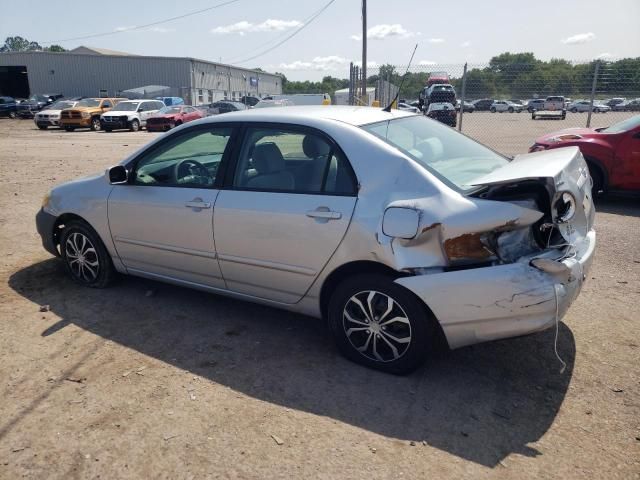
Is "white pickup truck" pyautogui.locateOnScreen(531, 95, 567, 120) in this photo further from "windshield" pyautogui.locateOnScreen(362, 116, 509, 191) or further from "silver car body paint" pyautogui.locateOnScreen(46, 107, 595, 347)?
"silver car body paint" pyautogui.locateOnScreen(46, 107, 595, 347)

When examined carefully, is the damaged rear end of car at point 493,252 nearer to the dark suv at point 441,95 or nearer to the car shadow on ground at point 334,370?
the car shadow on ground at point 334,370

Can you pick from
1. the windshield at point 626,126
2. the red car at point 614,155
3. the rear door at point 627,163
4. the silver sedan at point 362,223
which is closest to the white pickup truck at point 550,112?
the windshield at point 626,126

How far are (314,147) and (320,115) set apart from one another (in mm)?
287

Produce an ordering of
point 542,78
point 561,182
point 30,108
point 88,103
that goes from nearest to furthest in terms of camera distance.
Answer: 1. point 561,182
2. point 542,78
3. point 88,103
4. point 30,108

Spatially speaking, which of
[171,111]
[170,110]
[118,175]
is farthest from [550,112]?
[118,175]

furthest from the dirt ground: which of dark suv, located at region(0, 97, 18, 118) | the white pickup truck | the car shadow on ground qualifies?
dark suv, located at region(0, 97, 18, 118)

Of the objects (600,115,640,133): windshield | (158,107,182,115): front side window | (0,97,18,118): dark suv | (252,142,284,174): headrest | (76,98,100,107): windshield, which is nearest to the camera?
(252,142,284,174): headrest

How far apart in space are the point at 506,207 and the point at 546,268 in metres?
0.39

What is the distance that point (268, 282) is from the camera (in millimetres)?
3613

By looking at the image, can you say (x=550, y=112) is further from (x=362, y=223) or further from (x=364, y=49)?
(x=362, y=223)

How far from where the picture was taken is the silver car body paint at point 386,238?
2.81m

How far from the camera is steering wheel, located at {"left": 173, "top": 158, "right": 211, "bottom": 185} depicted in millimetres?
3883

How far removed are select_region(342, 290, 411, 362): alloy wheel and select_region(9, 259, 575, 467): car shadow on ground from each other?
150 millimetres

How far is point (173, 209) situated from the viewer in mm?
3914
